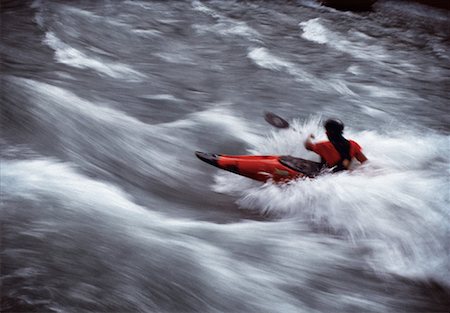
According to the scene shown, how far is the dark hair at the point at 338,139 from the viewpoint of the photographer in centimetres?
313

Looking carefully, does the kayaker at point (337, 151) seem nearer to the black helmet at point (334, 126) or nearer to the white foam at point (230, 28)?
the black helmet at point (334, 126)

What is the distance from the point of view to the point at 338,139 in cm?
321

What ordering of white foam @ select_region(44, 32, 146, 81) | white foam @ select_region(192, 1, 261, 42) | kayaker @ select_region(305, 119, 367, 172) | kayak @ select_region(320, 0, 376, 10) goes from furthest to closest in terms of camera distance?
kayak @ select_region(320, 0, 376, 10) → white foam @ select_region(192, 1, 261, 42) → white foam @ select_region(44, 32, 146, 81) → kayaker @ select_region(305, 119, 367, 172)

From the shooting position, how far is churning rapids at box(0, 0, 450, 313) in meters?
2.65

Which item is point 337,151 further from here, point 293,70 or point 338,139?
point 293,70

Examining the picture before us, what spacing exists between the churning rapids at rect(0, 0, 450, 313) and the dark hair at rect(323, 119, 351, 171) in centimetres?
15

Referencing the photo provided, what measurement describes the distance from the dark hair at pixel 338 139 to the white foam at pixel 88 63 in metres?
3.40

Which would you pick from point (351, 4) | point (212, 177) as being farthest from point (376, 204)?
point (351, 4)

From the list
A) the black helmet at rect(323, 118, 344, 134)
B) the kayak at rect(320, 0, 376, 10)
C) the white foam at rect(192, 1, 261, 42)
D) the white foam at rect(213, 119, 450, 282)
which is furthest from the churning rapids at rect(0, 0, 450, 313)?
the kayak at rect(320, 0, 376, 10)

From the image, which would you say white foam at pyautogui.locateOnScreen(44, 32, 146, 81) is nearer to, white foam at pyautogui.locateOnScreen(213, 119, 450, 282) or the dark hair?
white foam at pyautogui.locateOnScreen(213, 119, 450, 282)

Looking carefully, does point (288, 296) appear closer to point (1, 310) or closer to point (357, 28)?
point (1, 310)

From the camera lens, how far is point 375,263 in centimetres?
283

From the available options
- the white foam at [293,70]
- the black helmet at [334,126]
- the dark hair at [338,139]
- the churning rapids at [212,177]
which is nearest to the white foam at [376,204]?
the churning rapids at [212,177]

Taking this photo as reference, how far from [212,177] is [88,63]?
3.40 metres
